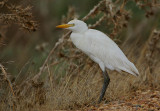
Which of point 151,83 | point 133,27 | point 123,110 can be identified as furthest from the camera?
point 133,27

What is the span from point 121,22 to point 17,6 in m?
1.74

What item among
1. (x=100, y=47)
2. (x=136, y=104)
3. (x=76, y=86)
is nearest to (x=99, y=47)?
(x=100, y=47)

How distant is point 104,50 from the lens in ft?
14.2

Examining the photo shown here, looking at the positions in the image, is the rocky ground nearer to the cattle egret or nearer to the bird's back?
the cattle egret

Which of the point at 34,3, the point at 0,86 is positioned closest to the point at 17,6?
the point at 34,3

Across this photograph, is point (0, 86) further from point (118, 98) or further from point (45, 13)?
point (45, 13)

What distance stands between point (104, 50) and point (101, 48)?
0.05m

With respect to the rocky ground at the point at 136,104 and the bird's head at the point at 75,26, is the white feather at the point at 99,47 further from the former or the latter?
the rocky ground at the point at 136,104

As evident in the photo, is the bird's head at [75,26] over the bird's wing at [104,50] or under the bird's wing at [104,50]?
over

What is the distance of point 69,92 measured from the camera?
13.9 ft

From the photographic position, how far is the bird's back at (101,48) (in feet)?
14.1

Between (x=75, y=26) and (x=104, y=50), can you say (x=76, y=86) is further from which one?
(x=75, y=26)

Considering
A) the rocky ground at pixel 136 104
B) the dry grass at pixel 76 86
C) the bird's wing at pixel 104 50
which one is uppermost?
the bird's wing at pixel 104 50

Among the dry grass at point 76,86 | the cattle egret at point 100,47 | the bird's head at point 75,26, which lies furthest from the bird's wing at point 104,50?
the dry grass at point 76,86
